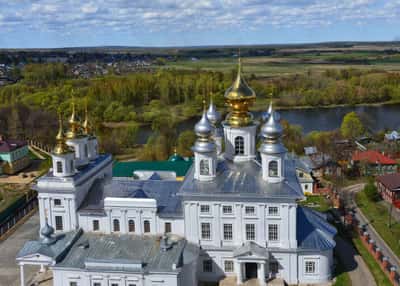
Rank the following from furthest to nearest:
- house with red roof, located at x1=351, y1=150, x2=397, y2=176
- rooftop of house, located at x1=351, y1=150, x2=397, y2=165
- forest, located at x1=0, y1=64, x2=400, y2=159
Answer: forest, located at x1=0, y1=64, x2=400, y2=159 < rooftop of house, located at x1=351, y1=150, x2=397, y2=165 < house with red roof, located at x1=351, y1=150, x2=397, y2=176

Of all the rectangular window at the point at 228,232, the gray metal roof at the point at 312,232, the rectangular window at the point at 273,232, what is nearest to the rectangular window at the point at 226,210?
the rectangular window at the point at 228,232

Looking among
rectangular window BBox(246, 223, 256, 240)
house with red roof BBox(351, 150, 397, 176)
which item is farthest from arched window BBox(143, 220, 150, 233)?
house with red roof BBox(351, 150, 397, 176)

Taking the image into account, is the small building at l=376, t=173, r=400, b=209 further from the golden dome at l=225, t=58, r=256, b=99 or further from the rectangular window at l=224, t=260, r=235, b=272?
the rectangular window at l=224, t=260, r=235, b=272

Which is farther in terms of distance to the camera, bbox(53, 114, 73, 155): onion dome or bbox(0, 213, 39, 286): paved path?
bbox(0, 213, 39, 286): paved path

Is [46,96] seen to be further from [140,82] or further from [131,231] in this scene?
[131,231]

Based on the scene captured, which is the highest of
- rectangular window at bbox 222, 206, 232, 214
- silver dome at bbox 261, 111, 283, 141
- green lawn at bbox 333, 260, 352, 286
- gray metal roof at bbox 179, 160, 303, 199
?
silver dome at bbox 261, 111, 283, 141

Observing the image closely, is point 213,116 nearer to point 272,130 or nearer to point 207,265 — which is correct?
point 272,130
